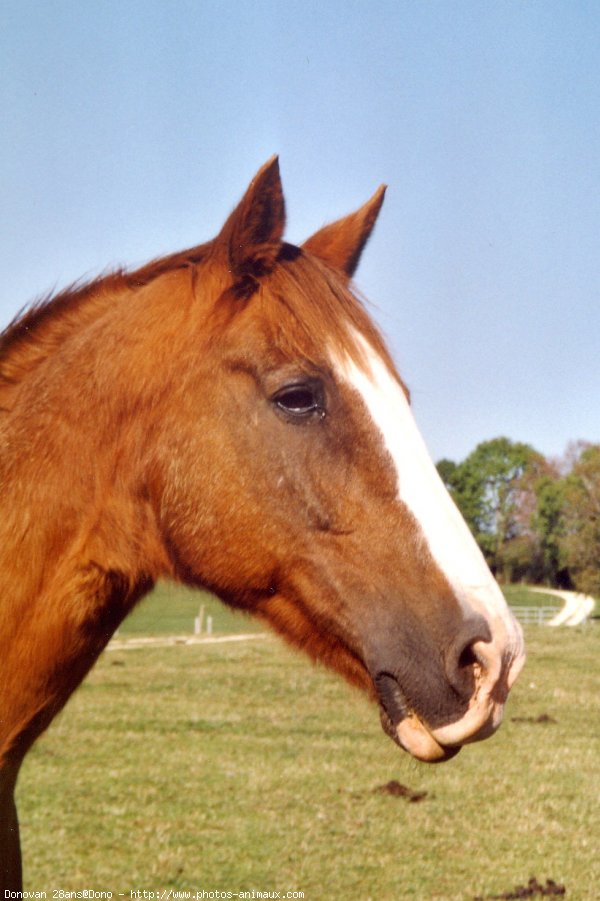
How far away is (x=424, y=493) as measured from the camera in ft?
6.87

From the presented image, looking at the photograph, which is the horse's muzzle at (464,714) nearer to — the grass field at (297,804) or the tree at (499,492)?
the grass field at (297,804)

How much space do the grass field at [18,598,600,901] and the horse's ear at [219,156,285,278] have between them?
125 cm

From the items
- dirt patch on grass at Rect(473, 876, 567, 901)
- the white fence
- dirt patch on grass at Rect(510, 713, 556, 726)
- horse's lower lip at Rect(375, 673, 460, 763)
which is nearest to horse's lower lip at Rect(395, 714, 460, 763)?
horse's lower lip at Rect(375, 673, 460, 763)

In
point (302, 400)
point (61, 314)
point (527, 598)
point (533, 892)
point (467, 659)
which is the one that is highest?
point (61, 314)

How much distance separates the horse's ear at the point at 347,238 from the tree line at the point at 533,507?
35.1m

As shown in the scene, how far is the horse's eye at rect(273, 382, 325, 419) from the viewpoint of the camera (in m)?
2.26

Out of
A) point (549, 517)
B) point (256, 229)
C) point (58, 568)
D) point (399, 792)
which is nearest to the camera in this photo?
point (58, 568)

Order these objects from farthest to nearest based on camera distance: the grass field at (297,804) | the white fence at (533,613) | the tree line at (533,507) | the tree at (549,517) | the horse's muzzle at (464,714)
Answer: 1. the tree at (549,517)
2. the white fence at (533,613)
3. the tree line at (533,507)
4. the grass field at (297,804)
5. the horse's muzzle at (464,714)

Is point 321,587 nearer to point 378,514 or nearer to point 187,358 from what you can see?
point 378,514

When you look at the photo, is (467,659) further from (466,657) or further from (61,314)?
(61,314)

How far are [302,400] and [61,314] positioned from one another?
89 centimetres

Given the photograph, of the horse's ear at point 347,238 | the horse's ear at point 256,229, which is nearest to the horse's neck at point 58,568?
the horse's ear at point 256,229

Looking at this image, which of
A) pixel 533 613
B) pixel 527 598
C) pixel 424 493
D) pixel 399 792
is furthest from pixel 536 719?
pixel 527 598

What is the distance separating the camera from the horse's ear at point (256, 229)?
238cm
